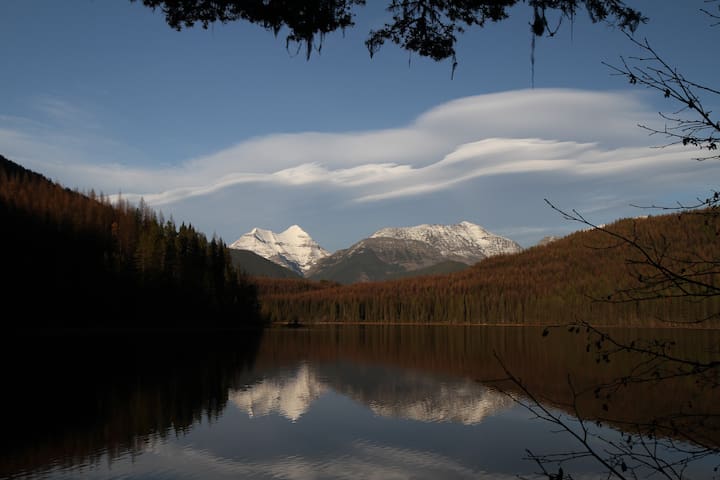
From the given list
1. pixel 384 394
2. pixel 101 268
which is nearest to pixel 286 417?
pixel 384 394

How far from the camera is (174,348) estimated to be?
7462cm

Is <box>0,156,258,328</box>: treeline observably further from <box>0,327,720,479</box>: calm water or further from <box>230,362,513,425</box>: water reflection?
<box>230,362,513,425</box>: water reflection

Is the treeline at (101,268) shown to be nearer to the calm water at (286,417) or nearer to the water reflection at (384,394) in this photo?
the calm water at (286,417)

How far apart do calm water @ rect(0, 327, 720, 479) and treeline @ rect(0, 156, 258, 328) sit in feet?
142

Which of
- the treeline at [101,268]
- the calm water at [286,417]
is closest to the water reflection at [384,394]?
the calm water at [286,417]

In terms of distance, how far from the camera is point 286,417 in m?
33.8

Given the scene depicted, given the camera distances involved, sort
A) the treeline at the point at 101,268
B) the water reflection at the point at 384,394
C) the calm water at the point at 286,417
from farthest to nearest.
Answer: the treeline at the point at 101,268 < the water reflection at the point at 384,394 < the calm water at the point at 286,417

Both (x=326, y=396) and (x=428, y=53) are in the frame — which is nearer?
(x=428, y=53)

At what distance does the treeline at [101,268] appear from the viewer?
99.8 m

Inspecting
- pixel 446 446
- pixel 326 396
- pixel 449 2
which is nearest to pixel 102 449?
pixel 446 446

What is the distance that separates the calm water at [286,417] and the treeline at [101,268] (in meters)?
43.2

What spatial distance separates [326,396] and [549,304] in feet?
554

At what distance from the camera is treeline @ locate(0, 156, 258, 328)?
99.8 metres

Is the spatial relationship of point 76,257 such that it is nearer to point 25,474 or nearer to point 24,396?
point 24,396
